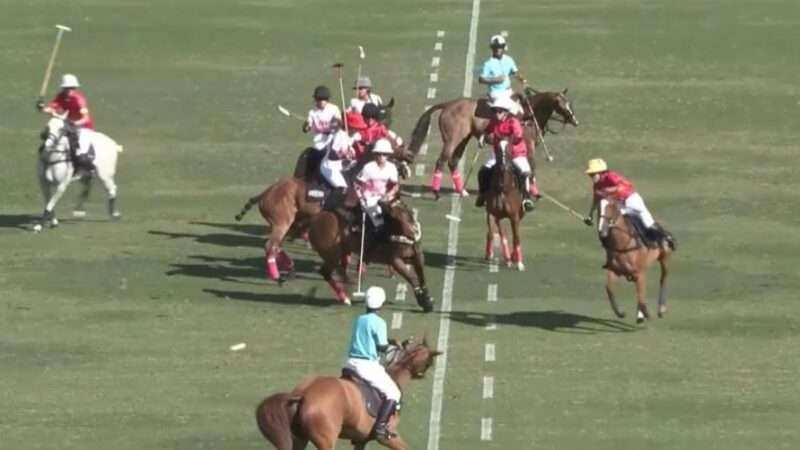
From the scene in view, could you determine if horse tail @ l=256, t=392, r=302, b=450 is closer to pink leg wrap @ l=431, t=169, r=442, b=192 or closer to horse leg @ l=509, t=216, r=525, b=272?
horse leg @ l=509, t=216, r=525, b=272

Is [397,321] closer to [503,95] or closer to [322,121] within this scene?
[322,121]

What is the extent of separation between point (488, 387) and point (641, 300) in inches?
167

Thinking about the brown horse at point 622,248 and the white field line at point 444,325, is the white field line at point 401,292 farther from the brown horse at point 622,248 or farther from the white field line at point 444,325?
the brown horse at point 622,248

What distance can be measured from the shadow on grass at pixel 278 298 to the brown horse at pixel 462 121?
7.14 metres

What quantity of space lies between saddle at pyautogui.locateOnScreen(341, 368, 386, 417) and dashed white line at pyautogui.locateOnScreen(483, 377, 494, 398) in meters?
5.45

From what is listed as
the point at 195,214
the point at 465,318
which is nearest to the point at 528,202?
the point at 465,318

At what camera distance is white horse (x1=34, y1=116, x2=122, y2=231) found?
50.5 metres

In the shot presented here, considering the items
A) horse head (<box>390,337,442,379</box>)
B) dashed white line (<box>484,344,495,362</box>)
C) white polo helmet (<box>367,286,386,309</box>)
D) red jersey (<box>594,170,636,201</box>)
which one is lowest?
dashed white line (<box>484,344,495,362</box>)

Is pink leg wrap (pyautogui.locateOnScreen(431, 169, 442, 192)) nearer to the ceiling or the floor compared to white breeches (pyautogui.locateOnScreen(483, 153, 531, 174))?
nearer to the floor

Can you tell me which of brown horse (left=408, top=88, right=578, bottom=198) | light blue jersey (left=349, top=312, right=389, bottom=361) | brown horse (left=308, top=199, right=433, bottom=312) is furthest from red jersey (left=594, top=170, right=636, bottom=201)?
light blue jersey (left=349, top=312, right=389, bottom=361)

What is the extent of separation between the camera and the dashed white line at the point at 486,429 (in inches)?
1551

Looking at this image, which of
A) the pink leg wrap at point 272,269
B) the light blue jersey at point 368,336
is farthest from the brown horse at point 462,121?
the light blue jersey at point 368,336

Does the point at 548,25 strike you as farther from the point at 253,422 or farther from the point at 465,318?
the point at 253,422

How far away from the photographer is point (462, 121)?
54344 mm
